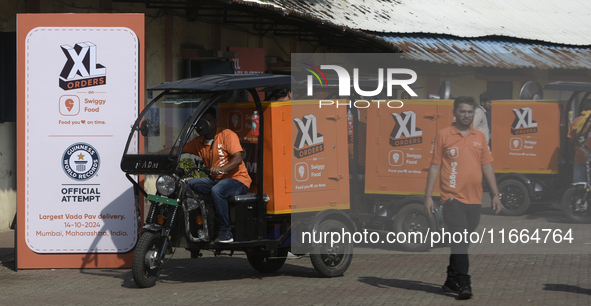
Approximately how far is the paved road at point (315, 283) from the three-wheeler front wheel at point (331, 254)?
0.11m

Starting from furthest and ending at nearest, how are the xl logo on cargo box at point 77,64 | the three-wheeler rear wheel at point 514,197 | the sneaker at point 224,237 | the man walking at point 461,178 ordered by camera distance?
the three-wheeler rear wheel at point 514,197, the xl logo on cargo box at point 77,64, the sneaker at point 224,237, the man walking at point 461,178

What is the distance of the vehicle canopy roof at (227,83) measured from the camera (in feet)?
24.7

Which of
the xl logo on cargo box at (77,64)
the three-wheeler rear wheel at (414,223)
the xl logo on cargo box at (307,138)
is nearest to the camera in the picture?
the xl logo on cargo box at (307,138)

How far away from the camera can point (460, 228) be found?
23.1 feet

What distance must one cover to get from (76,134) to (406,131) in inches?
167

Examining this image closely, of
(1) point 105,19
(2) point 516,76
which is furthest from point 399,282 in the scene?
(2) point 516,76

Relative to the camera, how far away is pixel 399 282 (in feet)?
25.8

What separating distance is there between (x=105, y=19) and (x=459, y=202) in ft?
A: 14.9

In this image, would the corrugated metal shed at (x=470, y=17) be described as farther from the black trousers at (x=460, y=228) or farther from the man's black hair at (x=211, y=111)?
the black trousers at (x=460, y=228)

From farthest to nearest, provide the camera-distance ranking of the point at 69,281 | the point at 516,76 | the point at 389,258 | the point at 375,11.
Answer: the point at 516,76, the point at 375,11, the point at 389,258, the point at 69,281

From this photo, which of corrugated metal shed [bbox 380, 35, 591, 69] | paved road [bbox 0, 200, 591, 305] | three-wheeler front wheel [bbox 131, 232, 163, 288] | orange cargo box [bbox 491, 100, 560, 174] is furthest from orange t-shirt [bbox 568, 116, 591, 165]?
corrugated metal shed [bbox 380, 35, 591, 69]

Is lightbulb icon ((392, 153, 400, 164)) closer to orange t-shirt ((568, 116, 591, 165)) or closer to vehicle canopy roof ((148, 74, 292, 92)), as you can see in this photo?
vehicle canopy roof ((148, 74, 292, 92))

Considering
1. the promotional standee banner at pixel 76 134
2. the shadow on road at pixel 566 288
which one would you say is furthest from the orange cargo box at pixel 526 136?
the promotional standee banner at pixel 76 134

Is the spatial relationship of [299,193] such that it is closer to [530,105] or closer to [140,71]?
[140,71]
